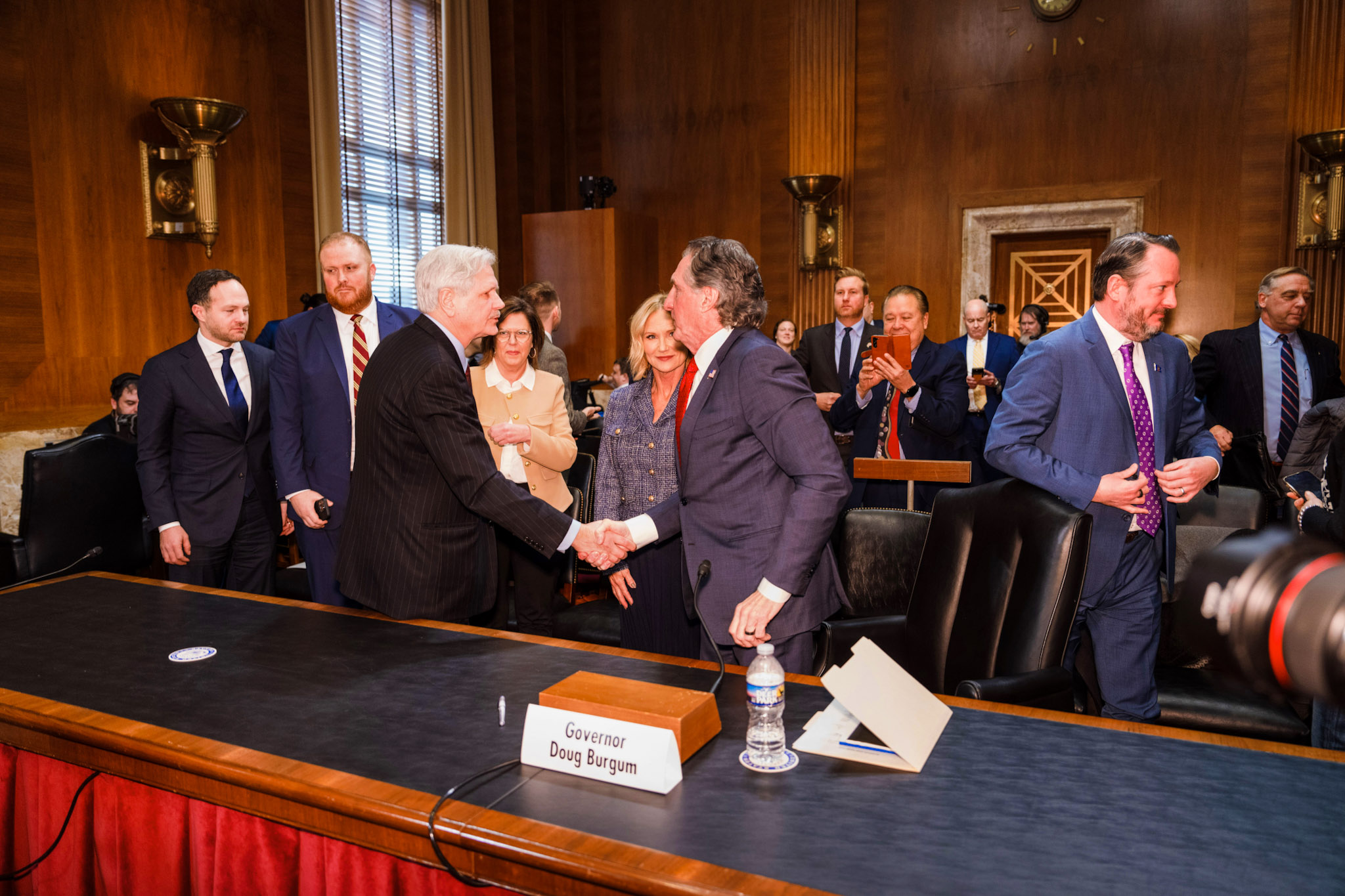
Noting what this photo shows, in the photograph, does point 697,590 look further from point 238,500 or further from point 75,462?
point 75,462

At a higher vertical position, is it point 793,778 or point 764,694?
point 764,694

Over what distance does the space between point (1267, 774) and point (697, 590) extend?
3.75ft

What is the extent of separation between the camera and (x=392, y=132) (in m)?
7.94

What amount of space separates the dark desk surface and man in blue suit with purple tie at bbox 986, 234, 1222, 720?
105cm

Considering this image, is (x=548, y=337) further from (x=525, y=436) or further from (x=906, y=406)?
(x=906, y=406)

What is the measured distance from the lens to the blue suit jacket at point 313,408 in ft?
10.6

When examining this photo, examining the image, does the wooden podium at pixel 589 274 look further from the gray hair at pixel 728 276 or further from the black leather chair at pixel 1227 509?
the gray hair at pixel 728 276

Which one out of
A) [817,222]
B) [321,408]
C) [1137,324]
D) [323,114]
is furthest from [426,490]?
[817,222]

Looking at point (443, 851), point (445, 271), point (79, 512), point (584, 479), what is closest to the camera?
point (443, 851)

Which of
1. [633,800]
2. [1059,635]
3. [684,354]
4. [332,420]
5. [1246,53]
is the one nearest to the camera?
[633,800]

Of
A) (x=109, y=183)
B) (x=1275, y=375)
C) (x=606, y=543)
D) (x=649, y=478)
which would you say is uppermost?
(x=109, y=183)

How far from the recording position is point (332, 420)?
3.26 meters

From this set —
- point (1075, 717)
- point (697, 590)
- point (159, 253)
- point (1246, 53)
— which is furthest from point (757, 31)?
point (1075, 717)

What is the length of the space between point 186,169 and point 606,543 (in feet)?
16.0
